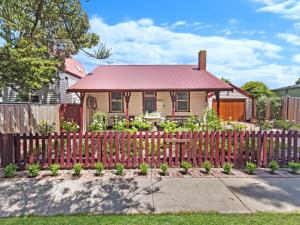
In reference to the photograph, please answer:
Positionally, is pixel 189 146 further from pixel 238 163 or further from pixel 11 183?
pixel 11 183

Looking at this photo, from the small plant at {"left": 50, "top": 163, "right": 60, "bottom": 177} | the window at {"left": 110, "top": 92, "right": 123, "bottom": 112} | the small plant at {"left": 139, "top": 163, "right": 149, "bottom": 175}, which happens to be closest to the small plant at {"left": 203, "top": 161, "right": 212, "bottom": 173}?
the small plant at {"left": 139, "top": 163, "right": 149, "bottom": 175}

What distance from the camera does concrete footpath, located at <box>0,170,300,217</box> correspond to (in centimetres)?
405

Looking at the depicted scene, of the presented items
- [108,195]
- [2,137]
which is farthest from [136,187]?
[2,137]

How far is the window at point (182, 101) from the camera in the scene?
16750mm

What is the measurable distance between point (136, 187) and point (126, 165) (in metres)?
1.42

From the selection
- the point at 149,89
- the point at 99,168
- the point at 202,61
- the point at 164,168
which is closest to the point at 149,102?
the point at 149,89

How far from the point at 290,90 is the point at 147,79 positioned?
14.2 metres

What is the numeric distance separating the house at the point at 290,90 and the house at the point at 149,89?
8.75m

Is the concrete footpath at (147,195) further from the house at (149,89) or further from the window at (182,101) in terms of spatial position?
the window at (182,101)

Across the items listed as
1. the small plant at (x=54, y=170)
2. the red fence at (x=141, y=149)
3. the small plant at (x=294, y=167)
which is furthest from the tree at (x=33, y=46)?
the small plant at (x=294, y=167)

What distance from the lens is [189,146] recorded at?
6.46m

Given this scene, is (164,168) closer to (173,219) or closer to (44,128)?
(173,219)

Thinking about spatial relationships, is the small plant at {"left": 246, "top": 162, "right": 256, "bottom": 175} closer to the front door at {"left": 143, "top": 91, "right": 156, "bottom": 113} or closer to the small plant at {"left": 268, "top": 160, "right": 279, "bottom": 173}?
the small plant at {"left": 268, "top": 160, "right": 279, "bottom": 173}

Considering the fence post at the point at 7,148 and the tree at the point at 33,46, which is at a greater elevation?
the tree at the point at 33,46
